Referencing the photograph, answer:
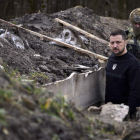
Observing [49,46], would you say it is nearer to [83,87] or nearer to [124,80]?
[83,87]

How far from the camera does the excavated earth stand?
2.83 meters

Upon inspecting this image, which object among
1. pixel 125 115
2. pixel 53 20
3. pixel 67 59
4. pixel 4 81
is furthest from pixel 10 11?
pixel 4 81

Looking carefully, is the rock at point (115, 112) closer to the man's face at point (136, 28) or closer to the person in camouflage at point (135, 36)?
the person in camouflage at point (135, 36)

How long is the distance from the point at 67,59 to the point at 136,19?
1.87 meters

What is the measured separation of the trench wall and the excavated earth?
628 millimetres

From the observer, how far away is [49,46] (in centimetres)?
916

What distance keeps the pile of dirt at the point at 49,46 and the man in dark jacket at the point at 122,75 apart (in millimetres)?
1146

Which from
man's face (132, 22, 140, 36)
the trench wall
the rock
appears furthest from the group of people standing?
man's face (132, 22, 140, 36)

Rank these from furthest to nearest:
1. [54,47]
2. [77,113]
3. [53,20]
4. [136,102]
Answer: [53,20], [54,47], [136,102], [77,113]

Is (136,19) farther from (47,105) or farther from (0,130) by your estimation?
(0,130)

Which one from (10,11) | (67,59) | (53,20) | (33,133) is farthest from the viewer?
(10,11)

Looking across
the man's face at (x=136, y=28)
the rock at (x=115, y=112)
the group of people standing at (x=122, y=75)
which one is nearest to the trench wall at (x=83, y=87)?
the group of people standing at (x=122, y=75)

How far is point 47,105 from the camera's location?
303 centimetres

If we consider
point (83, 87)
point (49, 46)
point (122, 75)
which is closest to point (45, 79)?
point (83, 87)
